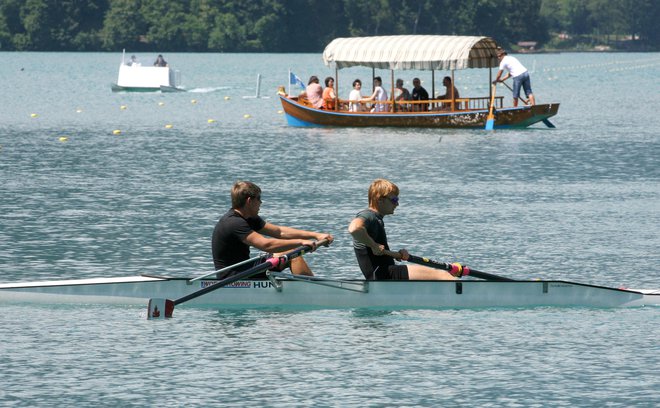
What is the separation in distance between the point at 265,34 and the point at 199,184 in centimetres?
14016

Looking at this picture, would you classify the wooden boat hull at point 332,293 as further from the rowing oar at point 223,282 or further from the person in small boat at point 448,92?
the person in small boat at point 448,92

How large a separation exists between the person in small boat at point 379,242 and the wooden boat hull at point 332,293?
0.86ft

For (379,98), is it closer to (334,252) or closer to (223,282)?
(334,252)

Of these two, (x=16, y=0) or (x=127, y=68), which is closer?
(x=127, y=68)

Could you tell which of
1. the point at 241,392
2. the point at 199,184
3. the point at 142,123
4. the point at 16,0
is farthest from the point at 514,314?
the point at 16,0

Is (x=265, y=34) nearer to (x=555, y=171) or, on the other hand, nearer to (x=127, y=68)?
(x=127, y=68)

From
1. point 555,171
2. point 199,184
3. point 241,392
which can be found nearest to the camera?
point 241,392

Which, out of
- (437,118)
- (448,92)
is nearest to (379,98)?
(437,118)

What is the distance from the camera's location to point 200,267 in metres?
18.2

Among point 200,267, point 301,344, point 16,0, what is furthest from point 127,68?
point 16,0

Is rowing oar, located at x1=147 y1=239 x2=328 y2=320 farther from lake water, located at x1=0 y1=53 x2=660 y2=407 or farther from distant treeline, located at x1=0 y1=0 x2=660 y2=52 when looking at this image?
distant treeline, located at x1=0 y1=0 x2=660 y2=52

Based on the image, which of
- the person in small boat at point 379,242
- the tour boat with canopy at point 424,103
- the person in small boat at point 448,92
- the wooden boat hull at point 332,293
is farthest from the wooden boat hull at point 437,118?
the wooden boat hull at point 332,293

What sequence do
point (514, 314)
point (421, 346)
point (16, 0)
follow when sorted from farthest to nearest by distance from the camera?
point (16, 0) < point (514, 314) < point (421, 346)

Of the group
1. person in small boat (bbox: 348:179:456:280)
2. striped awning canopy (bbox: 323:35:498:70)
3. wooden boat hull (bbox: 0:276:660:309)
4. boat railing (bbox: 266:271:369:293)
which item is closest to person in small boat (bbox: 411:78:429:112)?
striped awning canopy (bbox: 323:35:498:70)
